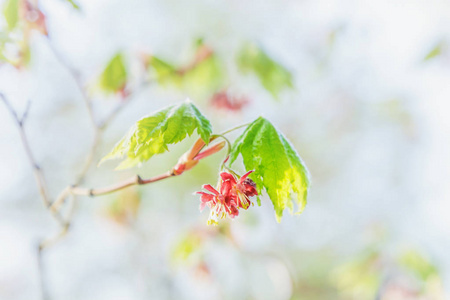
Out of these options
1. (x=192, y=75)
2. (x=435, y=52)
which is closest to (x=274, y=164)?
(x=192, y=75)

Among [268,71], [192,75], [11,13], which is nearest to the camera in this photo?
[11,13]

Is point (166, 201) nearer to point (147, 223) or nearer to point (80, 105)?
point (147, 223)

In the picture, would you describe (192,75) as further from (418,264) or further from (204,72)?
(418,264)

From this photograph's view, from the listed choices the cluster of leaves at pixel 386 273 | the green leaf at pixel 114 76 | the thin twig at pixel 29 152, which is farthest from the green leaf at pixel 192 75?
the cluster of leaves at pixel 386 273

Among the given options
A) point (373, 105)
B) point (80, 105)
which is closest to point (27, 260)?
point (80, 105)

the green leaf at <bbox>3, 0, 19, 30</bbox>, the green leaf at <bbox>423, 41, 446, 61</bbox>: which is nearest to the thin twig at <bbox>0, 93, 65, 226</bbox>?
the green leaf at <bbox>3, 0, 19, 30</bbox>

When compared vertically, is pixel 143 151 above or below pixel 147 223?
below
